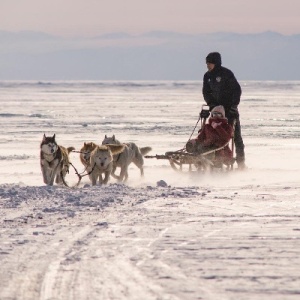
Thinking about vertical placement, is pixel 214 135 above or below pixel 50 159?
above

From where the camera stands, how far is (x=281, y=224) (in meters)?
6.32

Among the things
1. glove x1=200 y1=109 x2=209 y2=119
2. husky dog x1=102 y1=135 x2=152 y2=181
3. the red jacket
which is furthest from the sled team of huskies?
glove x1=200 y1=109 x2=209 y2=119

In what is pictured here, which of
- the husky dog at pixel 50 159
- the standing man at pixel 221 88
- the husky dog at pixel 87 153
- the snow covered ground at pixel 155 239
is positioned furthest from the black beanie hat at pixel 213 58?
the husky dog at pixel 50 159

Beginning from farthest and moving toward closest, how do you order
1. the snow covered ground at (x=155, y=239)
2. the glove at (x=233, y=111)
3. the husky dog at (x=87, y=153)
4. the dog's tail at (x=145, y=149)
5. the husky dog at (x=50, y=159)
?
the dog's tail at (x=145, y=149) < the glove at (x=233, y=111) < the husky dog at (x=87, y=153) < the husky dog at (x=50, y=159) < the snow covered ground at (x=155, y=239)

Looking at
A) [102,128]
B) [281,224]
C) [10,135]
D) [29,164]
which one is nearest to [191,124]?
[102,128]

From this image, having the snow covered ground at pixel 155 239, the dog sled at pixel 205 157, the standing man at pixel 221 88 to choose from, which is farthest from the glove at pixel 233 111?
the snow covered ground at pixel 155 239

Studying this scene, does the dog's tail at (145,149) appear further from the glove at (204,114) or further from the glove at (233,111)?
the glove at (233,111)

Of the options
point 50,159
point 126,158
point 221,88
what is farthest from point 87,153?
point 221,88

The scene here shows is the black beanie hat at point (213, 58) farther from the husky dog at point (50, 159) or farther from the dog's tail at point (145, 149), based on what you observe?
the husky dog at point (50, 159)

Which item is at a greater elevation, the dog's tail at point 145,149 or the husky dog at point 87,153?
the husky dog at point 87,153

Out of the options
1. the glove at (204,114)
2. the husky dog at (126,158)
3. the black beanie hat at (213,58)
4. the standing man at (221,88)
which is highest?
the black beanie hat at (213,58)

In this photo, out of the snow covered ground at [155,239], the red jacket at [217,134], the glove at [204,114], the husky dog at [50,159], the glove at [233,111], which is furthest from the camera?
the glove at [233,111]

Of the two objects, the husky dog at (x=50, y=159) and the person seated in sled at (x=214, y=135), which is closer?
the husky dog at (x=50, y=159)

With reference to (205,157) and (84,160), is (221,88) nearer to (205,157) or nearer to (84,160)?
(205,157)
